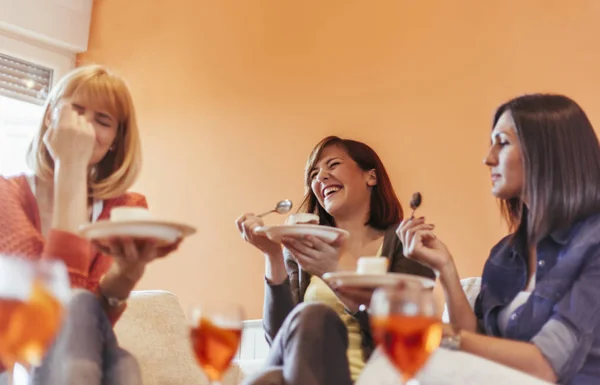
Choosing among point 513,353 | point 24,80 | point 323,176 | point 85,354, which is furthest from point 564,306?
point 24,80

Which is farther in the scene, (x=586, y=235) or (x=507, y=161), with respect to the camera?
(x=507, y=161)

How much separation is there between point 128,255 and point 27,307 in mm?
502

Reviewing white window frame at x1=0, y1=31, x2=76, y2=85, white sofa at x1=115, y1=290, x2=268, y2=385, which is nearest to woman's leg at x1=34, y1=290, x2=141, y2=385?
white sofa at x1=115, y1=290, x2=268, y2=385

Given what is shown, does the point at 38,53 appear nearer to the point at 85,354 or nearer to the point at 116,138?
the point at 116,138

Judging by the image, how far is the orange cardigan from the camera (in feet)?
4.38

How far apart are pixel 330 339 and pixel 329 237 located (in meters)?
0.37

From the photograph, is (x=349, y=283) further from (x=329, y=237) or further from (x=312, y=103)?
(x=312, y=103)

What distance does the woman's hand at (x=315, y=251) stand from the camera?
1.85 metres

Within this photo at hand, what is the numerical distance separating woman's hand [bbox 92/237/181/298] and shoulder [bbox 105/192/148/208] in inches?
14.0

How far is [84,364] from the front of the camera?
3.91 feet

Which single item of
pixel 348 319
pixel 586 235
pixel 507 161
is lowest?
pixel 348 319

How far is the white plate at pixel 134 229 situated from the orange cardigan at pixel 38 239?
0.05 meters

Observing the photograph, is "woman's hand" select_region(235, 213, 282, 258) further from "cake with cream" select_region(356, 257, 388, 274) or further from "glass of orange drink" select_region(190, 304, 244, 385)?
"glass of orange drink" select_region(190, 304, 244, 385)

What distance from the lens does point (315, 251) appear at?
6.16 ft
